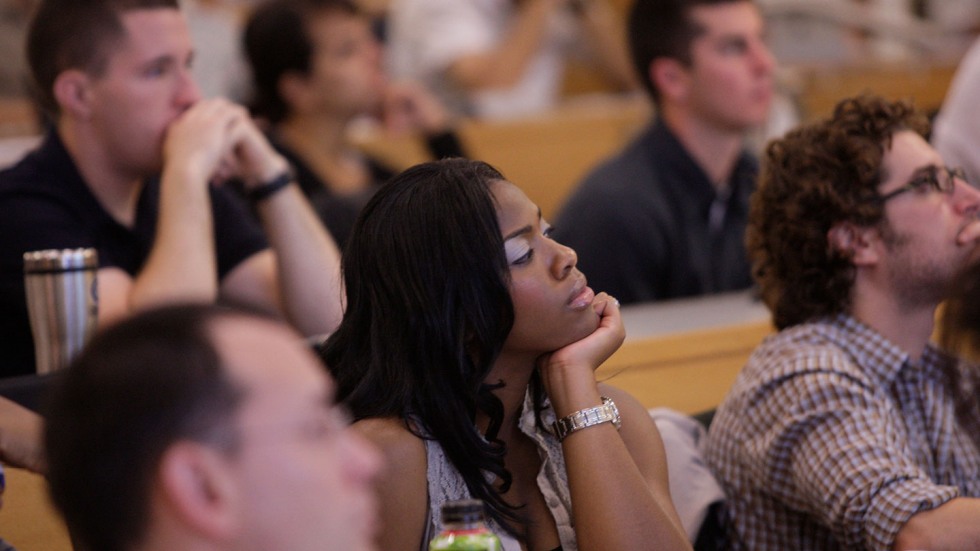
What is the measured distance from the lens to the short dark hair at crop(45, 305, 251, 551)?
85 cm

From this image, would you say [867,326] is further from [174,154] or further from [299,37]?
[299,37]

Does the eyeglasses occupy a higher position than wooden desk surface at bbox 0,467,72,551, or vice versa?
the eyeglasses

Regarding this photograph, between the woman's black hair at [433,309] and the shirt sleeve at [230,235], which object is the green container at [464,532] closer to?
the woman's black hair at [433,309]

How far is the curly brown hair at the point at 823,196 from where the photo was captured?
1.85 m

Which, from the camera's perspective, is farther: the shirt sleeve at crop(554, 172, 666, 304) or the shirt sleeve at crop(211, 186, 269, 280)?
the shirt sleeve at crop(554, 172, 666, 304)

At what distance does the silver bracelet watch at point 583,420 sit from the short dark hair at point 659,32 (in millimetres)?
2091

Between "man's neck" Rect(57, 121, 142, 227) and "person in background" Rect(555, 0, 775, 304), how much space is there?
1126mm

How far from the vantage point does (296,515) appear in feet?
2.82

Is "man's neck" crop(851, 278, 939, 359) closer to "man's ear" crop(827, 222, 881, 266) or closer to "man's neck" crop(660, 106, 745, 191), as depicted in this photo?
"man's ear" crop(827, 222, 881, 266)

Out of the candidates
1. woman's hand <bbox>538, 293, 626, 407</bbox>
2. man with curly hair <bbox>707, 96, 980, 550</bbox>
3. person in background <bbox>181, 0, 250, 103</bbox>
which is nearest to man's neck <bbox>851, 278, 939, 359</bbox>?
man with curly hair <bbox>707, 96, 980, 550</bbox>

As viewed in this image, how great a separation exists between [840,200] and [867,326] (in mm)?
195

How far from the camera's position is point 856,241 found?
186 centimetres

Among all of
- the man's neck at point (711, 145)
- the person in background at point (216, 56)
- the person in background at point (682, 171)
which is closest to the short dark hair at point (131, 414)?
the person in background at point (682, 171)

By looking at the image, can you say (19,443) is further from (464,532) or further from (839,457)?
(839,457)
